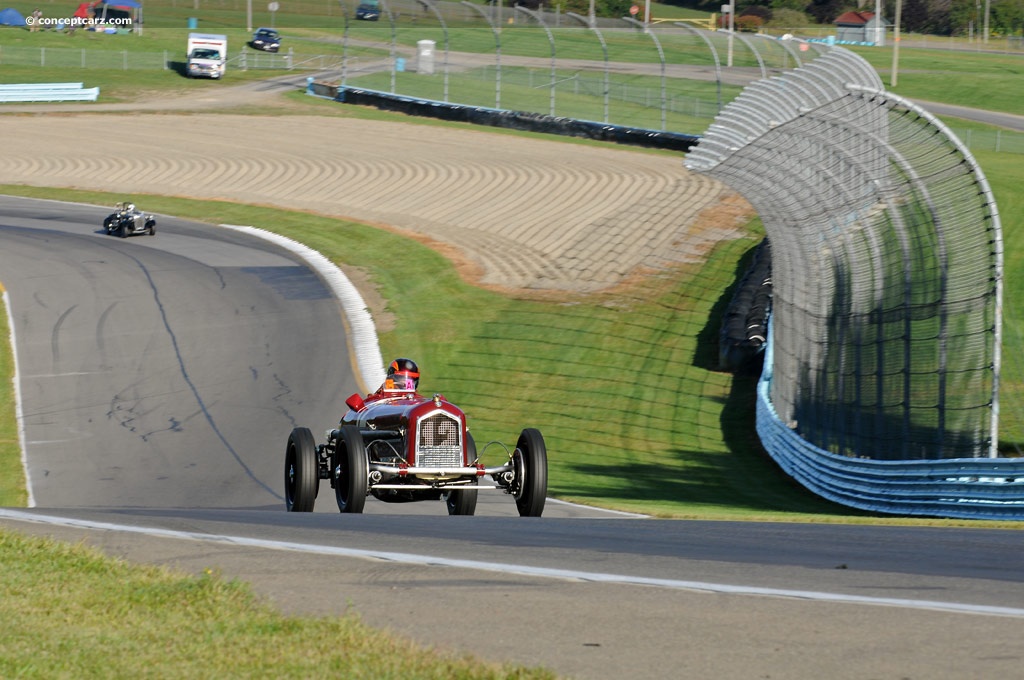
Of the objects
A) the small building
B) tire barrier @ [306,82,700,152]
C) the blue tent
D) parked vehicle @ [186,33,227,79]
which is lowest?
tire barrier @ [306,82,700,152]

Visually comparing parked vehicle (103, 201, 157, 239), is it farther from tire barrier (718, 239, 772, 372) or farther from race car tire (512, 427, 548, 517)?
race car tire (512, 427, 548, 517)

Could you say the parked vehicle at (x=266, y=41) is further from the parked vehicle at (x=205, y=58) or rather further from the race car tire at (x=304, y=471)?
the race car tire at (x=304, y=471)

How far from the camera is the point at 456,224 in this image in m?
35.2

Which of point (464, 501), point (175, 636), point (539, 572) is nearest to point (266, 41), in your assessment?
point (464, 501)

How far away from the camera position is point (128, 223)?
3369 centimetres

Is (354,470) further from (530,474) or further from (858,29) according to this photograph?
(858,29)

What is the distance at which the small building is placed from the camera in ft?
333

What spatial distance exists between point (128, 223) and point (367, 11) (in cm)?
2607

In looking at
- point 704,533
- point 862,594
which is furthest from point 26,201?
point 862,594

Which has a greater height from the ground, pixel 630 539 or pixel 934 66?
pixel 934 66

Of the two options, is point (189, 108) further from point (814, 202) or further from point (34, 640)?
point (34, 640)

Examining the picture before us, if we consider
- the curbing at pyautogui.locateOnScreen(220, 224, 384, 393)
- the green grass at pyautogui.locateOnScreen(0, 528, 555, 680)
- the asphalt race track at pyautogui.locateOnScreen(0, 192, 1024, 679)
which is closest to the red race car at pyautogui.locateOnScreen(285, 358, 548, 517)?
the asphalt race track at pyautogui.locateOnScreen(0, 192, 1024, 679)

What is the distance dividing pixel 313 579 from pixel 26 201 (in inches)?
1397

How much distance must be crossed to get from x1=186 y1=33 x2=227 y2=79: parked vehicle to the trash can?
13070 mm
